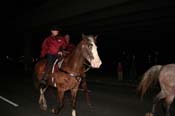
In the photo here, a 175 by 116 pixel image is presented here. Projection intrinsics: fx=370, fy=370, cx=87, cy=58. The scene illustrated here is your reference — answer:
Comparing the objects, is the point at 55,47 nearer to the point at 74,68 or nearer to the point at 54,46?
the point at 54,46

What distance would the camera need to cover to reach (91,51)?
911 centimetres

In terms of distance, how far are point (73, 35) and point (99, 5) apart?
85.2 ft

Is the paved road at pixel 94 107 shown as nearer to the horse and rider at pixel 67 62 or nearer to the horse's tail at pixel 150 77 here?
the horse's tail at pixel 150 77

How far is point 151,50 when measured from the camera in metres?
46.1

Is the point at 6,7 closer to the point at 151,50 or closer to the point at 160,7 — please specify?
the point at 151,50

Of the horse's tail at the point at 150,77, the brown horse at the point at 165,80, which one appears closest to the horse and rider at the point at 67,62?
the horse's tail at the point at 150,77

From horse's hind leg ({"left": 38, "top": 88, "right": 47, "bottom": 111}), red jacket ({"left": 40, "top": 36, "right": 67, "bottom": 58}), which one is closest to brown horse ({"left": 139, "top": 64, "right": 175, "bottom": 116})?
red jacket ({"left": 40, "top": 36, "right": 67, "bottom": 58})

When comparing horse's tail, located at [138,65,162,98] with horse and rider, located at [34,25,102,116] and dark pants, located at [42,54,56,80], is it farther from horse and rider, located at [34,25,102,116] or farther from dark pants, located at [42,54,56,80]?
dark pants, located at [42,54,56,80]

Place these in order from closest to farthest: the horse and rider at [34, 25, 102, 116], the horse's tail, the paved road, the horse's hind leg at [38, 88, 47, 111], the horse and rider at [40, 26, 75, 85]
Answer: the horse and rider at [34, 25, 102, 116] → the horse's tail → the horse and rider at [40, 26, 75, 85] → the paved road → the horse's hind leg at [38, 88, 47, 111]

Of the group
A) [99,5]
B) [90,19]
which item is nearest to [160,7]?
[99,5]

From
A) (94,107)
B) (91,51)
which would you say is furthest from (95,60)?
(94,107)

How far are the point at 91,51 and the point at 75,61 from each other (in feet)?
2.78

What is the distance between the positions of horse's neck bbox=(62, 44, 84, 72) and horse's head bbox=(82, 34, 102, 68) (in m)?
0.31

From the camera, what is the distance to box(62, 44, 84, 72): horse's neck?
9699 millimetres
